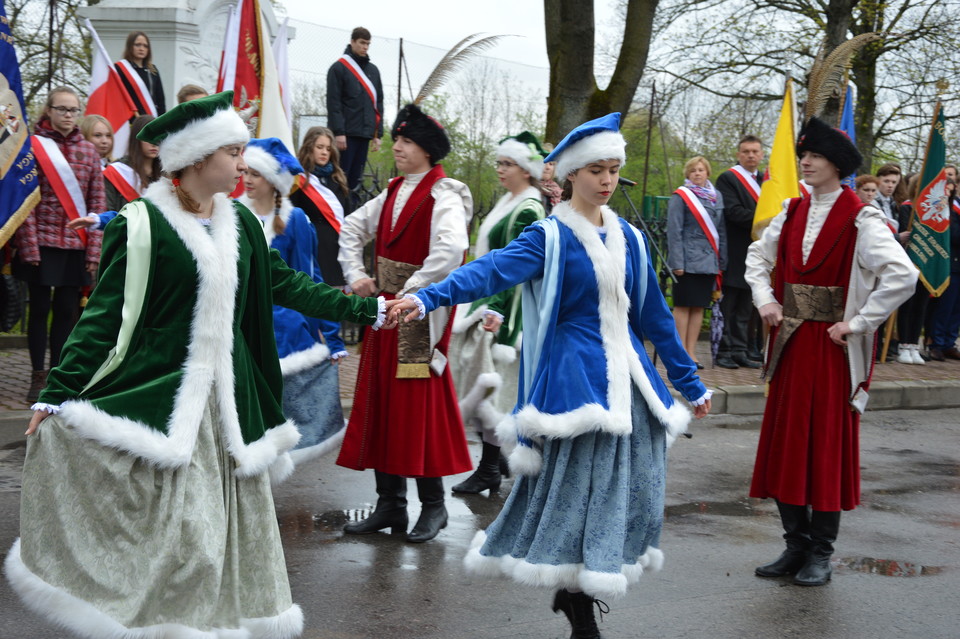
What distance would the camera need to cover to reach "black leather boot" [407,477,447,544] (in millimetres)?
5723

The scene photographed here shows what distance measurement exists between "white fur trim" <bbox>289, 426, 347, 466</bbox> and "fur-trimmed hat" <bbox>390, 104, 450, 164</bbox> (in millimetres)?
1531

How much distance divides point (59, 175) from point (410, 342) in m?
3.59

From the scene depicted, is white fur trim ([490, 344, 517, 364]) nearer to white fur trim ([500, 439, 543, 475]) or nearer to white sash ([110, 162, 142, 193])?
white fur trim ([500, 439, 543, 475])

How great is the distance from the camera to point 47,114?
26.5 feet

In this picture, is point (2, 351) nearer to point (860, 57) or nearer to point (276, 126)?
point (276, 126)

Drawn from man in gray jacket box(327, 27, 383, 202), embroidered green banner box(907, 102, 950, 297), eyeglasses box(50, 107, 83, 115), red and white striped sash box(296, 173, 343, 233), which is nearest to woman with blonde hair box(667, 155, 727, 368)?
embroidered green banner box(907, 102, 950, 297)

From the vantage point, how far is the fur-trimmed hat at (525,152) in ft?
22.2

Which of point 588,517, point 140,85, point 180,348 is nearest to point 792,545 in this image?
point 588,517

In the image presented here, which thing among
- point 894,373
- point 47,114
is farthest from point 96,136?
point 894,373

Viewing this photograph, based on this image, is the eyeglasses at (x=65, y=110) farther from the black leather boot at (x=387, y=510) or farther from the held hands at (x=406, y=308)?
the held hands at (x=406, y=308)

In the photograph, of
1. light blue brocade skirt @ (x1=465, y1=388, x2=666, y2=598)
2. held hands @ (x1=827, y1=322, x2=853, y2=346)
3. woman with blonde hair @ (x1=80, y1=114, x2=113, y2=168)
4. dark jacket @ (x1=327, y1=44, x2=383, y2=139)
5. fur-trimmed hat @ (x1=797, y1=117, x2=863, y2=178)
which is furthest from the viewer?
dark jacket @ (x1=327, y1=44, x2=383, y2=139)

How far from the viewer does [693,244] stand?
10742mm

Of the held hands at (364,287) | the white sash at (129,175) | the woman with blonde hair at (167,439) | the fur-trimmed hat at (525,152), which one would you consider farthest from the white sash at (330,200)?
the woman with blonde hair at (167,439)

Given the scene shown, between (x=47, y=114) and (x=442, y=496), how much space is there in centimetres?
430
